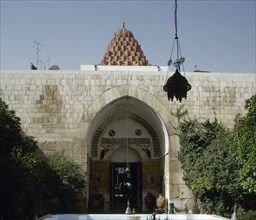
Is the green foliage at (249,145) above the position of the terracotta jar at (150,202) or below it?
above

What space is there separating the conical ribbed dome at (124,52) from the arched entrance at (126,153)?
13.6 ft

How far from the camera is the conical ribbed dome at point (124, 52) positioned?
1933 cm

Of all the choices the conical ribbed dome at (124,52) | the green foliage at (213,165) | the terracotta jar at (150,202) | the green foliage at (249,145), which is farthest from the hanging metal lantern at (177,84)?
the conical ribbed dome at (124,52)

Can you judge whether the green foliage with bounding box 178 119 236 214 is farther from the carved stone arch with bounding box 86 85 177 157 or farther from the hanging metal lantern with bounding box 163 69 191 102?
the hanging metal lantern with bounding box 163 69 191 102

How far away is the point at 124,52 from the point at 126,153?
546 cm

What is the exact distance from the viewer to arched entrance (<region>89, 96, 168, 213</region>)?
1537 centimetres

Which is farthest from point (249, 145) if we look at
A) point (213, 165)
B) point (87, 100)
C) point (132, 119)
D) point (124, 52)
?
point (124, 52)

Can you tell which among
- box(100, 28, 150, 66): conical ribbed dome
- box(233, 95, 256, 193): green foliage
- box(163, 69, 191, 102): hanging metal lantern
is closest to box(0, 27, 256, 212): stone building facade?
box(233, 95, 256, 193): green foliage

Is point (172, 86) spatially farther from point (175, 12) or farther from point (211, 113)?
point (211, 113)

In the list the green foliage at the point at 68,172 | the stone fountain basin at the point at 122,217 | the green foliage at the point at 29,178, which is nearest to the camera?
the green foliage at the point at 29,178

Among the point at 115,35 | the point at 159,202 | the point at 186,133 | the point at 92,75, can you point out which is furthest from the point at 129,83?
the point at 115,35

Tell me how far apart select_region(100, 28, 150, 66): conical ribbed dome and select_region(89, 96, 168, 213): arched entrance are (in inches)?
163

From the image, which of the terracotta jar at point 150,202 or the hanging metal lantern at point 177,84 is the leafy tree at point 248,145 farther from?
the terracotta jar at point 150,202

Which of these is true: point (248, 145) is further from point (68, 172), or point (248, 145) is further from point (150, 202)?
point (150, 202)
